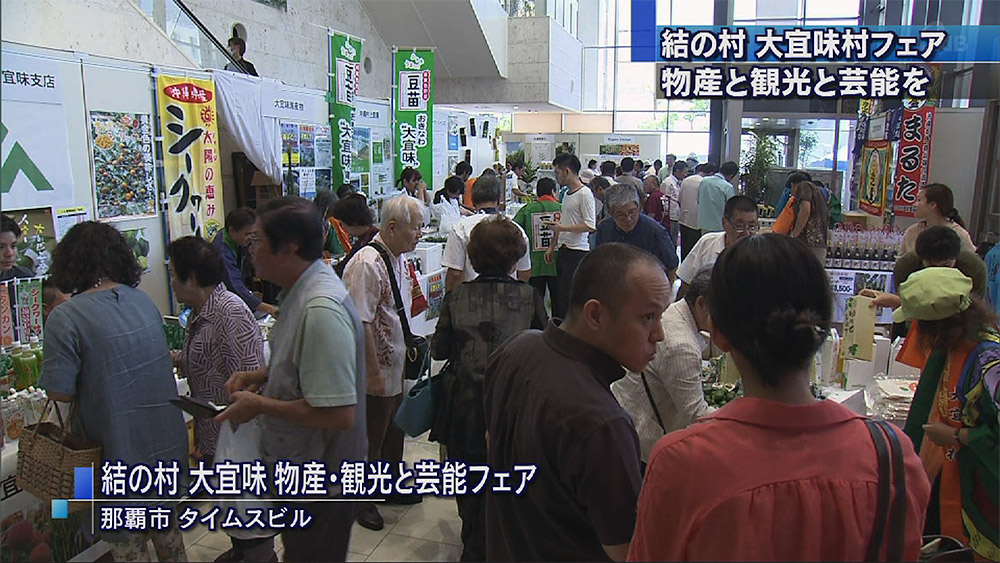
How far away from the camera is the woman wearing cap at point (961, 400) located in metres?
2.06

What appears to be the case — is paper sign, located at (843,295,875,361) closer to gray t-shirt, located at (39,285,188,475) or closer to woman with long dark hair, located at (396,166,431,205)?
gray t-shirt, located at (39,285,188,475)

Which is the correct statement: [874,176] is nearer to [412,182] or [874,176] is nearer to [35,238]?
[412,182]

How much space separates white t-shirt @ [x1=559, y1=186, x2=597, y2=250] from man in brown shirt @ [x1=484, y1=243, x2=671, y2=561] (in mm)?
3978

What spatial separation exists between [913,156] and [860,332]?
415cm

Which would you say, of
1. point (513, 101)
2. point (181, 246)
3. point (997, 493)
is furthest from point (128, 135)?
point (513, 101)

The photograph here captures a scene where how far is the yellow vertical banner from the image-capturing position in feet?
17.0

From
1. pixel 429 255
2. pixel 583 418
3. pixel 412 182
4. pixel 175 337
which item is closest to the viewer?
pixel 583 418

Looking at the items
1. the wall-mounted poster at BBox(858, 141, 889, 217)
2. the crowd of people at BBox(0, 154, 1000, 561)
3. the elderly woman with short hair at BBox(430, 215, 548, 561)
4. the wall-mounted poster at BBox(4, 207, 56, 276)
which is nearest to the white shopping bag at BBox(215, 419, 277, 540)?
the crowd of people at BBox(0, 154, 1000, 561)

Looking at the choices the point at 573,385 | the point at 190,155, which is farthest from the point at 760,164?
the point at 573,385

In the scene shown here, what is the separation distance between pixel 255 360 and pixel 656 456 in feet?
6.53

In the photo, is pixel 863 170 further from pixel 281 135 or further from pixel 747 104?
pixel 281 135

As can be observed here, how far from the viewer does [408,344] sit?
10.6ft
